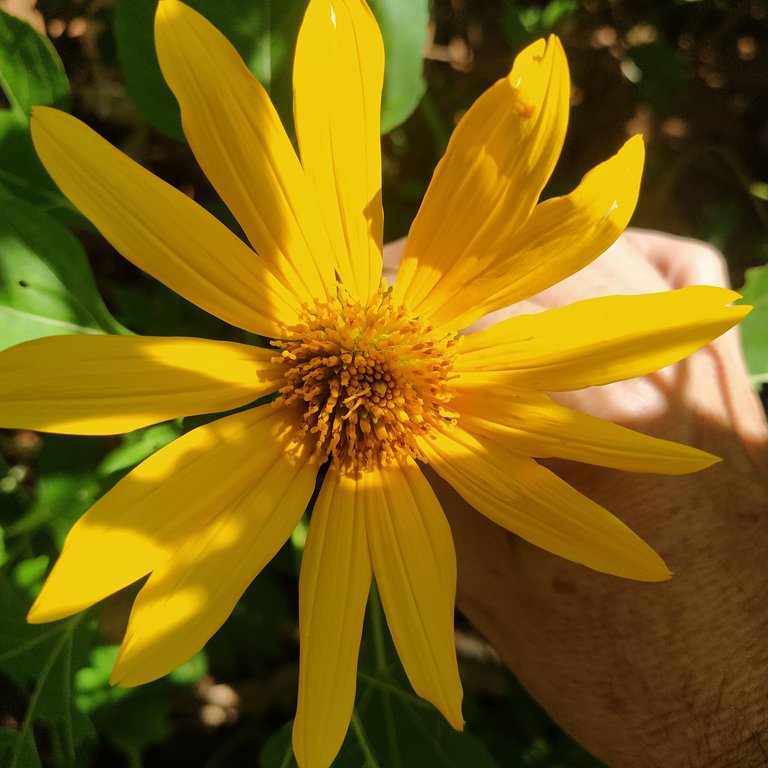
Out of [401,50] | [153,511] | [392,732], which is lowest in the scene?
[392,732]

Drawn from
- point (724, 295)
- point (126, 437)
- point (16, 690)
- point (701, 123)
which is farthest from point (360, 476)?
point (701, 123)

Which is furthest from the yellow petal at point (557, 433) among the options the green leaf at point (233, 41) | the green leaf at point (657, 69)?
the green leaf at point (657, 69)

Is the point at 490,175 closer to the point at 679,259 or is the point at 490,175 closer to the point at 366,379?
the point at 366,379

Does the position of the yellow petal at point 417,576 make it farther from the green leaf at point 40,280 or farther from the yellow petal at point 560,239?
the green leaf at point 40,280

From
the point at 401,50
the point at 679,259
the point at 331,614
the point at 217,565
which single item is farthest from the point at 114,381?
the point at 679,259

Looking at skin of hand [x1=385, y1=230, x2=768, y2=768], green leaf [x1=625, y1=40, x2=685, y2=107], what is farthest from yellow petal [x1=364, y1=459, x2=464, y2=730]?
green leaf [x1=625, y1=40, x2=685, y2=107]

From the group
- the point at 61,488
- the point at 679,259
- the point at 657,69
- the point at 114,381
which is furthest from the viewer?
the point at 657,69

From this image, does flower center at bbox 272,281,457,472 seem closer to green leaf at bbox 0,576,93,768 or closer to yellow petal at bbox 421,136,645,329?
yellow petal at bbox 421,136,645,329
